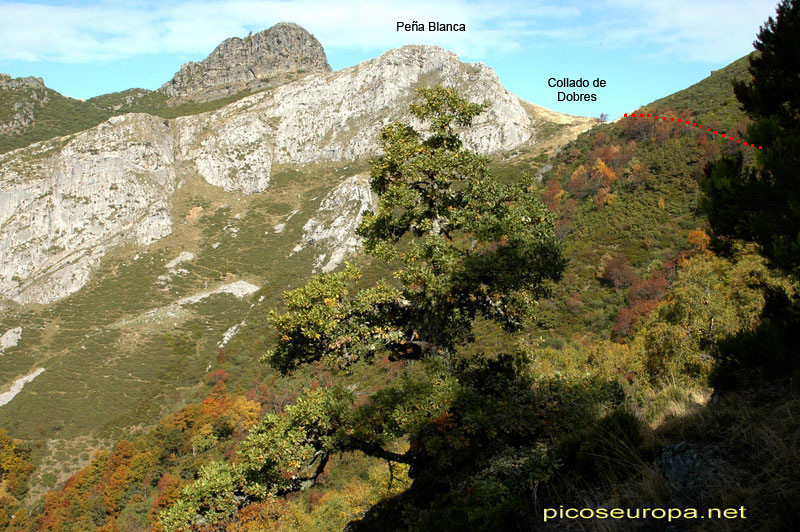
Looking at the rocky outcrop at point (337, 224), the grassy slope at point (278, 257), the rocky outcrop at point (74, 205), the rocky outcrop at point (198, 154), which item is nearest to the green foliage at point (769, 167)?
the grassy slope at point (278, 257)

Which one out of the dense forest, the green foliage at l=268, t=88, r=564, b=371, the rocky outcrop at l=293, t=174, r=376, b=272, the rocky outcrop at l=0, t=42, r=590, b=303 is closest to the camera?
the dense forest

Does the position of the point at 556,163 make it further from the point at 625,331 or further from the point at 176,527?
the point at 176,527

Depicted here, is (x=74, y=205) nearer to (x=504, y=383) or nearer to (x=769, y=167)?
(x=504, y=383)

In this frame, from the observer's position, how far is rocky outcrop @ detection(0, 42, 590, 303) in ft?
441

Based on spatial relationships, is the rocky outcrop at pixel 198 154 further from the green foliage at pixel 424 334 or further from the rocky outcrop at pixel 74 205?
the green foliage at pixel 424 334

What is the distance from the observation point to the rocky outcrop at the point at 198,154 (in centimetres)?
13438

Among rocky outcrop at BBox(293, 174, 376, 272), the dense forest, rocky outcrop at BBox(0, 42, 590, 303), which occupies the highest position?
rocky outcrop at BBox(0, 42, 590, 303)

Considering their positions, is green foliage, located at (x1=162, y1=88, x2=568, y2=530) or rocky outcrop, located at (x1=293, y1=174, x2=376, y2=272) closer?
green foliage, located at (x1=162, y1=88, x2=568, y2=530)

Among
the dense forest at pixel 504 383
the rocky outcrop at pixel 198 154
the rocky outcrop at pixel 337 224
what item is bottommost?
the dense forest at pixel 504 383

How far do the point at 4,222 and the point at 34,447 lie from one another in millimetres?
100454

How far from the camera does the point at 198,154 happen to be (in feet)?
568

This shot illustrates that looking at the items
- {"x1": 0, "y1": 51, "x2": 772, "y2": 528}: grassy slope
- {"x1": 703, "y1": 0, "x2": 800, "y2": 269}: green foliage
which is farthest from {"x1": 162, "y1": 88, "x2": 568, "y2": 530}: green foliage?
{"x1": 703, "y1": 0, "x2": 800, "y2": 269}: green foliage

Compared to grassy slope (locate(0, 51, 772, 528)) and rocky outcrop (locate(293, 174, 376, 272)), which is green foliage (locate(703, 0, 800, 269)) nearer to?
grassy slope (locate(0, 51, 772, 528))

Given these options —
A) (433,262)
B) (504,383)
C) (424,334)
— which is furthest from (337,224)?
(504,383)
